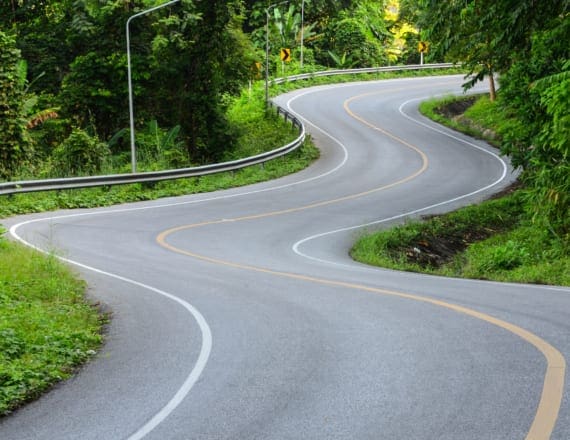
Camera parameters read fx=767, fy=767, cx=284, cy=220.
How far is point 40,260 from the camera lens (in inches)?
540

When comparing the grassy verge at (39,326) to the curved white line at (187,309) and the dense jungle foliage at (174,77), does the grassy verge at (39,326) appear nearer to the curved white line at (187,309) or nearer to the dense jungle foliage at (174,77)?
the curved white line at (187,309)

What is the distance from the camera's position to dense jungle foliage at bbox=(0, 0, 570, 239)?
62.3 feet

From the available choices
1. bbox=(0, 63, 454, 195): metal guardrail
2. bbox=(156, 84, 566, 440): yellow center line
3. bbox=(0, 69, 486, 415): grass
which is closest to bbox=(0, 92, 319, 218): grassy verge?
bbox=(0, 69, 486, 415): grass

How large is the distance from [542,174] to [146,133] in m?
25.3

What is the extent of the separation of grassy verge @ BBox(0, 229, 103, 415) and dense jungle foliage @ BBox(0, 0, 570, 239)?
1022 centimetres

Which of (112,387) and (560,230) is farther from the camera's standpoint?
(560,230)

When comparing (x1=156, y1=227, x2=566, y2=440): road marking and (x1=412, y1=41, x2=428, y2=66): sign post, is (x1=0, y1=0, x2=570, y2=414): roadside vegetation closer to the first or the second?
(x1=412, y1=41, x2=428, y2=66): sign post

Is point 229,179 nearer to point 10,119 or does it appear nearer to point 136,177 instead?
point 136,177

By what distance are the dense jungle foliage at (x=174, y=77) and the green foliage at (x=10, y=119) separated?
44mm

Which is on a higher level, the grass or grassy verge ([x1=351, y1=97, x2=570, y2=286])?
the grass

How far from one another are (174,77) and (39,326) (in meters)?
30.2

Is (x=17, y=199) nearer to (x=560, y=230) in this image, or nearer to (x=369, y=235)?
(x=369, y=235)

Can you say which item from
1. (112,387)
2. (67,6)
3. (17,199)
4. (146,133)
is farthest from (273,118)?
(112,387)

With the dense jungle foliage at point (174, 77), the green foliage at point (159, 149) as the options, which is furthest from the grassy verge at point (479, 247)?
the green foliage at point (159, 149)
